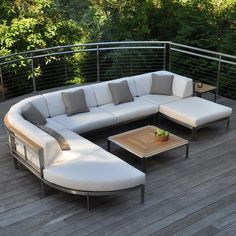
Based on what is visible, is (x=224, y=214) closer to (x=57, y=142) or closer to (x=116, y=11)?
(x=57, y=142)

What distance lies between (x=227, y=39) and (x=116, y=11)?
309 cm

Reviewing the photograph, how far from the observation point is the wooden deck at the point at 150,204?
4543mm

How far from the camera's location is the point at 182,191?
5230 millimetres

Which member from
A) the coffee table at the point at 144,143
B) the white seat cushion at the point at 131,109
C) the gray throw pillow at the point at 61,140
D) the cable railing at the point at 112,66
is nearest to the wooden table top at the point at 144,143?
the coffee table at the point at 144,143

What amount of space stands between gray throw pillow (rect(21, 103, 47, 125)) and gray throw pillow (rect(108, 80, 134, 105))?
1.44 meters

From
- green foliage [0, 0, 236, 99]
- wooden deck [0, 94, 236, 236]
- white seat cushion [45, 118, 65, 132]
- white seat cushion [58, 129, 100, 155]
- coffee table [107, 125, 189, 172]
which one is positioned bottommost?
wooden deck [0, 94, 236, 236]

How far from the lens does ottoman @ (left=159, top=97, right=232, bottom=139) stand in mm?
6551

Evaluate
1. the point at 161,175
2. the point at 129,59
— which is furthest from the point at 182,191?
the point at 129,59

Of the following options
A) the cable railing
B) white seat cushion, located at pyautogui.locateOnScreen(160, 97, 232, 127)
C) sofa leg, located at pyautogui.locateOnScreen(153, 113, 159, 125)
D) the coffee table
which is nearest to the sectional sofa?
white seat cushion, located at pyautogui.locateOnScreen(160, 97, 232, 127)

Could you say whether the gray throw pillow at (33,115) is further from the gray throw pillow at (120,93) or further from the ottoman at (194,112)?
the ottoman at (194,112)

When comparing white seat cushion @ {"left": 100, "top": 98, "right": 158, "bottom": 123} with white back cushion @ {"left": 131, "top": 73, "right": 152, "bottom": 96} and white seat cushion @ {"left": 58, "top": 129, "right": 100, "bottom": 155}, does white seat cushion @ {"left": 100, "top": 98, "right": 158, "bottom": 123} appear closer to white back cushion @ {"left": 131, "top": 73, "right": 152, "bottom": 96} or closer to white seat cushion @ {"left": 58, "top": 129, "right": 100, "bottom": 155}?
white back cushion @ {"left": 131, "top": 73, "right": 152, "bottom": 96}

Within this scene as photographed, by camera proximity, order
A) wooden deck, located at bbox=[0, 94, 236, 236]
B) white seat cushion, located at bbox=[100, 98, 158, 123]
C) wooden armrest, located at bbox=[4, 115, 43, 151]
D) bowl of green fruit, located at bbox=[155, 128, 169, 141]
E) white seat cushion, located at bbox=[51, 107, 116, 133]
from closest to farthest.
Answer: wooden deck, located at bbox=[0, 94, 236, 236]
wooden armrest, located at bbox=[4, 115, 43, 151]
bowl of green fruit, located at bbox=[155, 128, 169, 141]
white seat cushion, located at bbox=[51, 107, 116, 133]
white seat cushion, located at bbox=[100, 98, 158, 123]

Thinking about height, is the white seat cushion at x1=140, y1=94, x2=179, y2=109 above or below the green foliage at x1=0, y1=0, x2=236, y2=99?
below

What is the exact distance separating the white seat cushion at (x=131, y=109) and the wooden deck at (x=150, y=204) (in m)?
0.82
